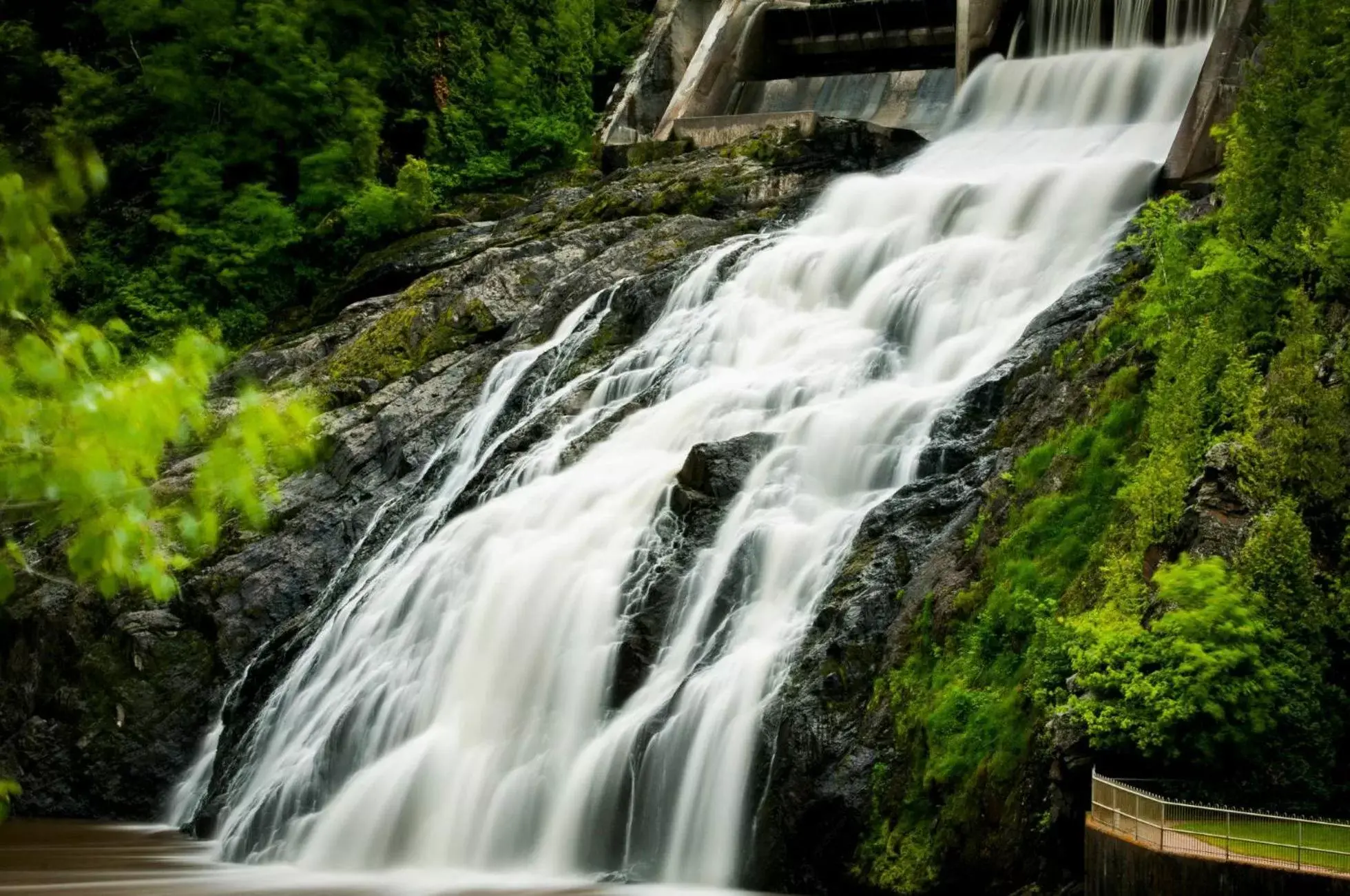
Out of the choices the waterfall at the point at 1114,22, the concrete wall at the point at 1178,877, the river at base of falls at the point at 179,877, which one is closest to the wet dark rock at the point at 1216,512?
the concrete wall at the point at 1178,877

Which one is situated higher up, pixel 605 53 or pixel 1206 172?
pixel 605 53

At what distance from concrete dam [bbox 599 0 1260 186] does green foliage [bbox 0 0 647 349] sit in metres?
2.14

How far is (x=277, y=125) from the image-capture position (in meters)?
37.7

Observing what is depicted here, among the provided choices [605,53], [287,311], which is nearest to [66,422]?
[287,311]

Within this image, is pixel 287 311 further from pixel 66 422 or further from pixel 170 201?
pixel 66 422

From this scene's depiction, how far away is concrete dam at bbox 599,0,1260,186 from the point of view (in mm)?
31922

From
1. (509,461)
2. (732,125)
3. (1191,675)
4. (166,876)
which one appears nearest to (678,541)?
(509,461)

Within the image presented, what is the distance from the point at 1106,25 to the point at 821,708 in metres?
22.6

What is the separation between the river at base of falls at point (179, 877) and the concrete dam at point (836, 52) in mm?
19040

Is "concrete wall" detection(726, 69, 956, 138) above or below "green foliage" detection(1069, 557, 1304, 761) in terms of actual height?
above

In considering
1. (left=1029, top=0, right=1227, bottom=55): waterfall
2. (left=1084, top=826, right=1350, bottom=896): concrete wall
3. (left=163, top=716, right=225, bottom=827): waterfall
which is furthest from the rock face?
(left=1084, top=826, right=1350, bottom=896): concrete wall

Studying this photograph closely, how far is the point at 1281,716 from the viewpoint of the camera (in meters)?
10.7

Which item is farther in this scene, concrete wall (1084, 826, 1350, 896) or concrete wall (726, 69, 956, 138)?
concrete wall (726, 69, 956, 138)

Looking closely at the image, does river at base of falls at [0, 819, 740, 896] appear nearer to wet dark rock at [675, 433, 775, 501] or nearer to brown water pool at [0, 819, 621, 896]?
brown water pool at [0, 819, 621, 896]
